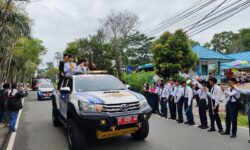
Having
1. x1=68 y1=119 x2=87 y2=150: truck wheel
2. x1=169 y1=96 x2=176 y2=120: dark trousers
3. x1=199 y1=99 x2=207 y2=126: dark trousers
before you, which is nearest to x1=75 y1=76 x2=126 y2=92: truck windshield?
x1=68 y1=119 x2=87 y2=150: truck wheel

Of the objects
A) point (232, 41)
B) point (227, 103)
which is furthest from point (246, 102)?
point (232, 41)

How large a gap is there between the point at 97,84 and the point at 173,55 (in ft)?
→ 43.6

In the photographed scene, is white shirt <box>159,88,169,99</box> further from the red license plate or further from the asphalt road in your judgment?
the red license plate

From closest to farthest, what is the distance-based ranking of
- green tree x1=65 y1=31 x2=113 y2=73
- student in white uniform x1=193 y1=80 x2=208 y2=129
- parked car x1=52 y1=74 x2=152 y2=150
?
parked car x1=52 y1=74 x2=152 y2=150, student in white uniform x1=193 y1=80 x2=208 y2=129, green tree x1=65 y1=31 x2=113 y2=73

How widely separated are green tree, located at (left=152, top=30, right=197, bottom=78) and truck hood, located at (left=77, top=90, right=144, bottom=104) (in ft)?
44.4

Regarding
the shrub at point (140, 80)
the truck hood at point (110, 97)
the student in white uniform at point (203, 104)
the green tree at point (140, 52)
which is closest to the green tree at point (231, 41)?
the green tree at point (140, 52)

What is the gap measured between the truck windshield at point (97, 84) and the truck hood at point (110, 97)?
46 centimetres

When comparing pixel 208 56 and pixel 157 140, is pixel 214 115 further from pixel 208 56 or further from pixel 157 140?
pixel 208 56

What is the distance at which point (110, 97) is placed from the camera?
6.89 m

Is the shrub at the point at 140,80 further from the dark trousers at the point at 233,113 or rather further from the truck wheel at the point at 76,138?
the truck wheel at the point at 76,138

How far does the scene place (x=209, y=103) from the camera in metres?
9.38

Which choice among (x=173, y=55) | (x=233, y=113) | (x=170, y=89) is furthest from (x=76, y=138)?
(x=173, y=55)

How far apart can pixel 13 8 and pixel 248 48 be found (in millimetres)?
64844

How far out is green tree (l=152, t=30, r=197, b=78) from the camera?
67.5ft
